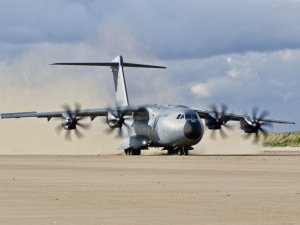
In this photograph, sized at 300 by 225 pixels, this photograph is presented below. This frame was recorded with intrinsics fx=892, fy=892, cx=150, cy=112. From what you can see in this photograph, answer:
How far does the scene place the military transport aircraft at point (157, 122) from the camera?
62.3 metres

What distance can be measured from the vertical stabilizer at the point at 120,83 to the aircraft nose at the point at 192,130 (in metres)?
12.8

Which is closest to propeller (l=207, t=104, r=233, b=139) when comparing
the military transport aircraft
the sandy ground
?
the military transport aircraft

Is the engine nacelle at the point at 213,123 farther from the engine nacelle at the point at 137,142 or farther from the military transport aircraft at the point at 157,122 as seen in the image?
the engine nacelle at the point at 137,142

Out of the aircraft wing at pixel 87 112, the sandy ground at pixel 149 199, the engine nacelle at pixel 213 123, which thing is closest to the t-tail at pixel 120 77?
the aircraft wing at pixel 87 112

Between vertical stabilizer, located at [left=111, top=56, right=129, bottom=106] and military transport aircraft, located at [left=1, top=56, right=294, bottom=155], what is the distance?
261cm

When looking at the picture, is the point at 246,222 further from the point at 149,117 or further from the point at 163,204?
the point at 149,117

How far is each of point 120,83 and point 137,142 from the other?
917 centimetres

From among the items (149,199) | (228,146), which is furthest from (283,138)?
(149,199)

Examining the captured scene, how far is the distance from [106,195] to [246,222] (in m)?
7.24

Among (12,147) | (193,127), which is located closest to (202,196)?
(193,127)

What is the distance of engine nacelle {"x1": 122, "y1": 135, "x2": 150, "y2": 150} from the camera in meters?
66.4

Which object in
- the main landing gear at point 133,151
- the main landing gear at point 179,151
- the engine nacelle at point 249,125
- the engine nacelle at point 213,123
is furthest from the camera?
the engine nacelle at point 249,125

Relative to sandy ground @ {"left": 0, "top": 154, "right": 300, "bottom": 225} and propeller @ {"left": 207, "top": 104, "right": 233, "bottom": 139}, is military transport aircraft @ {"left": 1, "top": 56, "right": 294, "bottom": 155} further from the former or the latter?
sandy ground @ {"left": 0, "top": 154, "right": 300, "bottom": 225}

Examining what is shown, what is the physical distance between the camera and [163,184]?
26.8 m
